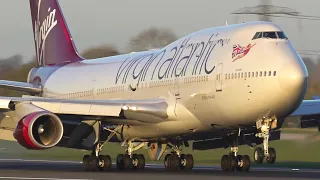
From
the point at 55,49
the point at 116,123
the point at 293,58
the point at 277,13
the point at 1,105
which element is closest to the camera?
the point at 293,58

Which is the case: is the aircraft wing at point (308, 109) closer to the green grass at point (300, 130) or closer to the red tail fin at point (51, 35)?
the green grass at point (300, 130)

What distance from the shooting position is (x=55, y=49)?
40969 millimetres

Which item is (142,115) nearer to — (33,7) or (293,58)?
(293,58)

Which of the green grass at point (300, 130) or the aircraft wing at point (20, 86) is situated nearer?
the aircraft wing at point (20, 86)

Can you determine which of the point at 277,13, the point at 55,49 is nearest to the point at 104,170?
the point at 55,49

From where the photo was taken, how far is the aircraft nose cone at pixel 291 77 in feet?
85.7

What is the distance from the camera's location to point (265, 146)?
26.2 m

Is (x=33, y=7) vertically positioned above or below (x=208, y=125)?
above

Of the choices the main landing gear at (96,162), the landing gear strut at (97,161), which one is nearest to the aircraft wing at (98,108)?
the landing gear strut at (97,161)

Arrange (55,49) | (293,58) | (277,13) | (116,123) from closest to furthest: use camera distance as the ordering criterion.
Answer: (293,58) < (116,123) < (55,49) < (277,13)

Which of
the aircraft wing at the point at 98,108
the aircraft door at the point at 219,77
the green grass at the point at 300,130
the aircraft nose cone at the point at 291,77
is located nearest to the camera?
the aircraft nose cone at the point at 291,77

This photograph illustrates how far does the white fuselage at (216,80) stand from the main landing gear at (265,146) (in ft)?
0.85

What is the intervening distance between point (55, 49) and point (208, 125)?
13.6 m

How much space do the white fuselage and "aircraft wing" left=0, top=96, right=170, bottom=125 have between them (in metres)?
0.43
